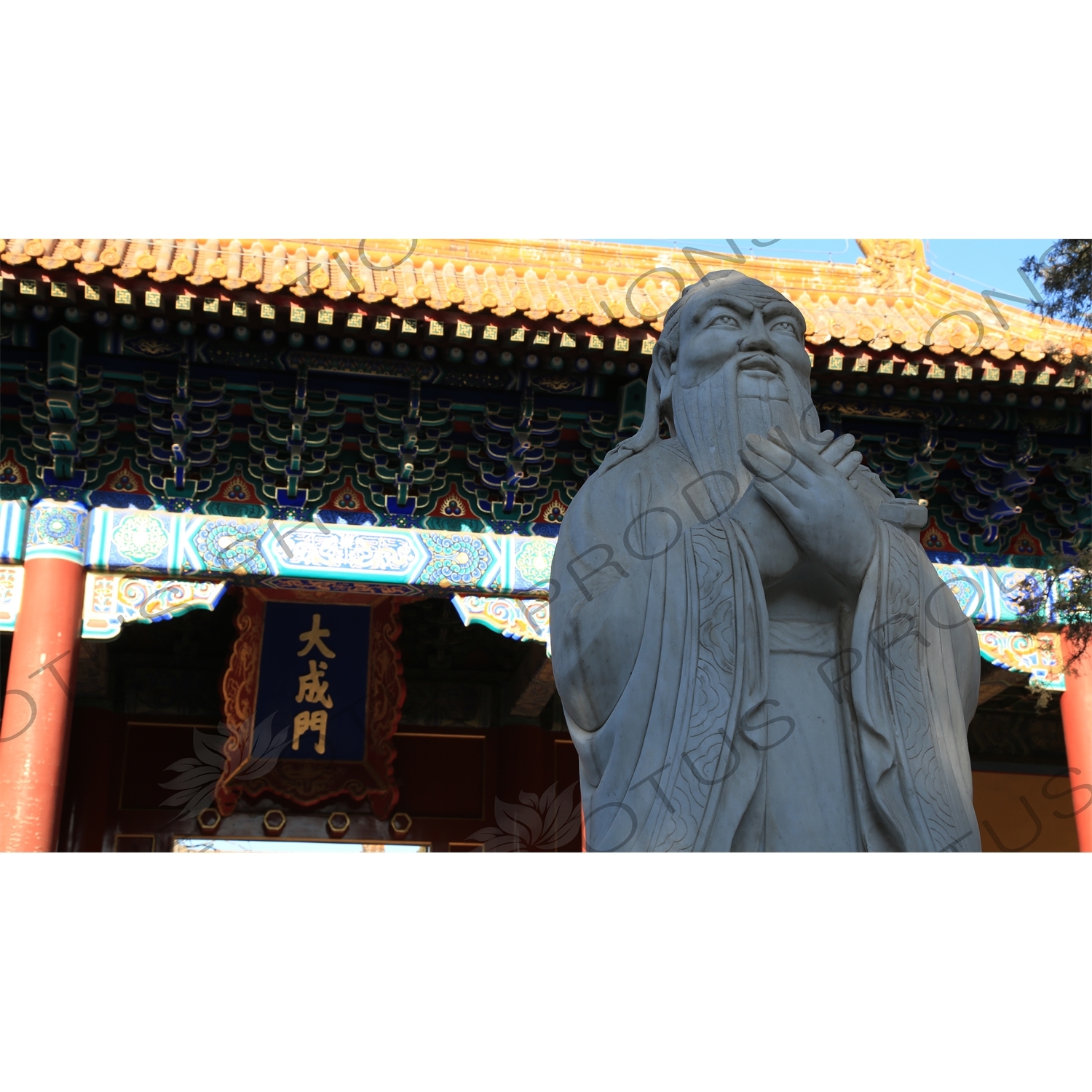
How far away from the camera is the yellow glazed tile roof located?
5.23 m

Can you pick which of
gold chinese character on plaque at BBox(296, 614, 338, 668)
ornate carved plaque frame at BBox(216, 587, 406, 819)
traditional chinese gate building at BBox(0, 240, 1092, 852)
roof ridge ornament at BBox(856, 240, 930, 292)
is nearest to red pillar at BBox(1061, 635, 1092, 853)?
traditional chinese gate building at BBox(0, 240, 1092, 852)

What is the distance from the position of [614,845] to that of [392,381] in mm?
4232

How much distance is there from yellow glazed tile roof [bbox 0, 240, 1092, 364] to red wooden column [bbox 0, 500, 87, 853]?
1.33m

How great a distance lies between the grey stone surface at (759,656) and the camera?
191 cm

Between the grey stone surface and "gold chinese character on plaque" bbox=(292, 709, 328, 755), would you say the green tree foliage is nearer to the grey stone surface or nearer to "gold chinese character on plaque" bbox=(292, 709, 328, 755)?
the grey stone surface

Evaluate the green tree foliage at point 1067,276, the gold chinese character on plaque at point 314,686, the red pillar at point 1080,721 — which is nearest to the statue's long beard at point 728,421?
the green tree foliage at point 1067,276

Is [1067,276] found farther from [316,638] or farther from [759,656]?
[316,638]

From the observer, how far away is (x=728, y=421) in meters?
2.24

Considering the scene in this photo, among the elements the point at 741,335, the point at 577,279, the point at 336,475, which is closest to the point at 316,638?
the point at 336,475

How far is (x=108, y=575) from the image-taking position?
5742mm

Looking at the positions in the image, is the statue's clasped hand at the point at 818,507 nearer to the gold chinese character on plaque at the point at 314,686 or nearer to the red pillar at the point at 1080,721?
the red pillar at the point at 1080,721

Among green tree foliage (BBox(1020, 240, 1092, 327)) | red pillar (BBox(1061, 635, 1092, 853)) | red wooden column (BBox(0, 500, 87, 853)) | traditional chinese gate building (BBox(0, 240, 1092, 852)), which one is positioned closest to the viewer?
green tree foliage (BBox(1020, 240, 1092, 327))

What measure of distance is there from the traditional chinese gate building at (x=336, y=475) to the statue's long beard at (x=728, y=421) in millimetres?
3113

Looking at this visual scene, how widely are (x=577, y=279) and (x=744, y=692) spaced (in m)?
5.92
